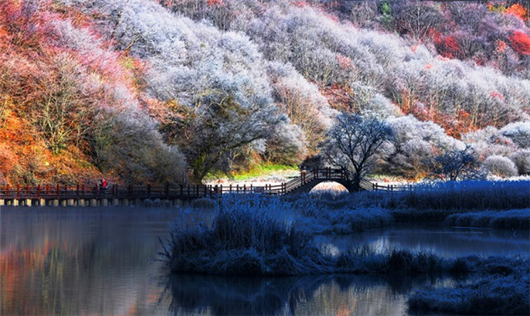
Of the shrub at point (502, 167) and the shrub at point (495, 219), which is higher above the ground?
the shrub at point (502, 167)

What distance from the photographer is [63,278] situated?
46.2ft

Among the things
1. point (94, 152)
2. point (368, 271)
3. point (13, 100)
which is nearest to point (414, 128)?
point (94, 152)

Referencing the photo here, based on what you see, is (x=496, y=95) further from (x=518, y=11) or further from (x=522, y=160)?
(x=518, y=11)

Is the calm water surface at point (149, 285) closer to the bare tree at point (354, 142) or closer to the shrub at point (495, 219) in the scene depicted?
the shrub at point (495, 219)

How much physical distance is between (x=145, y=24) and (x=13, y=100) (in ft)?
54.0

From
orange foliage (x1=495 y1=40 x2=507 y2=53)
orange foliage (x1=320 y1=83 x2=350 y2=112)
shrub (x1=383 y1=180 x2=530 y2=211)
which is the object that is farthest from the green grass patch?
orange foliage (x1=495 y1=40 x2=507 y2=53)

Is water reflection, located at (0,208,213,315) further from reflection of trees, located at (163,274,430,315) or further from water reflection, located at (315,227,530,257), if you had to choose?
water reflection, located at (315,227,530,257)

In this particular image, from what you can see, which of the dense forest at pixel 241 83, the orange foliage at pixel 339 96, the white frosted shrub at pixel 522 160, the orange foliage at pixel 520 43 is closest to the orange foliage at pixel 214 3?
the dense forest at pixel 241 83

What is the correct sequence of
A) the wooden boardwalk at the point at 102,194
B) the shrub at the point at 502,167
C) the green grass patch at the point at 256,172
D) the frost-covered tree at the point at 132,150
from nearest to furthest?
the wooden boardwalk at the point at 102,194
the frost-covered tree at the point at 132,150
the green grass patch at the point at 256,172
the shrub at the point at 502,167

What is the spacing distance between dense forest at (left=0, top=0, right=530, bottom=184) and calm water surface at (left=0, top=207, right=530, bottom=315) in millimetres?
22386

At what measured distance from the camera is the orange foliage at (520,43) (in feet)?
313

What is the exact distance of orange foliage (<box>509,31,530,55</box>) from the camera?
95.3 meters

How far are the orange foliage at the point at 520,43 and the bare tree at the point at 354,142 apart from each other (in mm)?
42003

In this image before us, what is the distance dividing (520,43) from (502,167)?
126 ft
